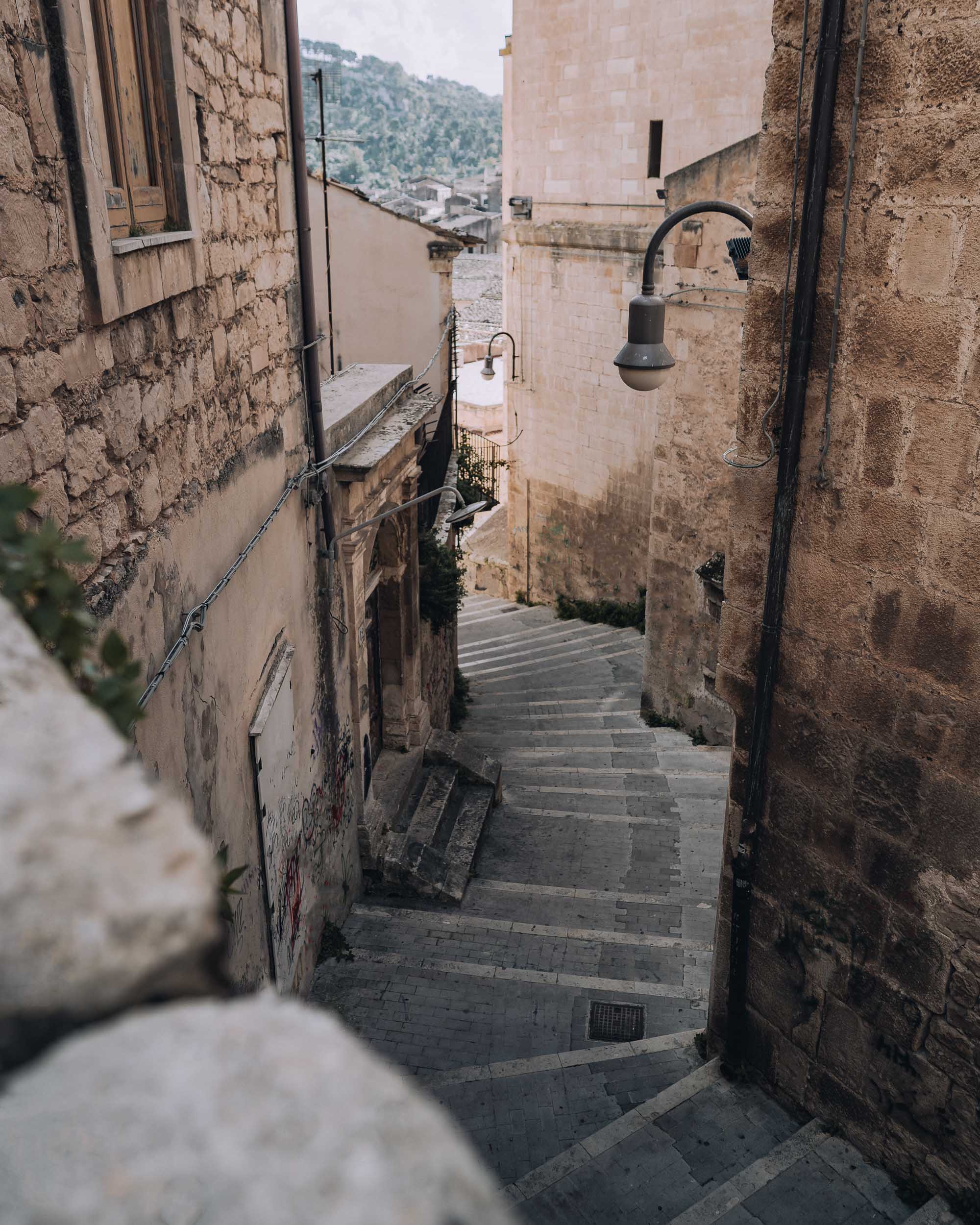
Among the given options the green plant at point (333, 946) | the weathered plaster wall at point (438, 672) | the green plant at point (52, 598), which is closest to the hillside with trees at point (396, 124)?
the weathered plaster wall at point (438, 672)

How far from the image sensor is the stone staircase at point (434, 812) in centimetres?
846

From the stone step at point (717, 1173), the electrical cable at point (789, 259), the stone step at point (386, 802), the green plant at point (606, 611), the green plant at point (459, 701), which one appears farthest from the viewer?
the green plant at point (606, 611)

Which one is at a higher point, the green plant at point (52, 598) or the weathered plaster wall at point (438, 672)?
the green plant at point (52, 598)

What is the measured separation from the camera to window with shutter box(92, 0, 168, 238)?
344 cm

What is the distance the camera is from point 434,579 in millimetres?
10836

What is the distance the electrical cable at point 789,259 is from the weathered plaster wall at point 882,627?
59 mm

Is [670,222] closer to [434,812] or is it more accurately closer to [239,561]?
[239,561]

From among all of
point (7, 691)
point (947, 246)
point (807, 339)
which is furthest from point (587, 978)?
point (7, 691)

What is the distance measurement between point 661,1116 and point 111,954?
5.36 m

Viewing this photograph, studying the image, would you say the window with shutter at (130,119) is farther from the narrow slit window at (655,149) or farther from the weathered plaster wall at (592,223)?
the narrow slit window at (655,149)

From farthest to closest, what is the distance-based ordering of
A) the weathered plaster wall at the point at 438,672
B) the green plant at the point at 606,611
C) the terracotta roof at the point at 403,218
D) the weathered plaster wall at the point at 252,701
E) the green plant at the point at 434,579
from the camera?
the green plant at the point at 606,611 < the terracotta roof at the point at 403,218 < the weathered plaster wall at the point at 438,672 < the green plant at the point at 434,579 < the weathered plaster wall at the point at 252,701

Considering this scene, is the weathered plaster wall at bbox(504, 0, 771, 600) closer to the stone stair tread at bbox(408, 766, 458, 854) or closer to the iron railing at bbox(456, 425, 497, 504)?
the iron railing at bbox(456, 425, 497, 504)

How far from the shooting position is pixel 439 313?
1330 cm

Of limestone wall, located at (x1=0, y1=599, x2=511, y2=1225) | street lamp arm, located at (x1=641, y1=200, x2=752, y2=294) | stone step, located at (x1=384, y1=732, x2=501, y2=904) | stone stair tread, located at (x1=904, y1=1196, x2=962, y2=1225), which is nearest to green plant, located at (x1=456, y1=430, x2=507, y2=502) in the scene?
stone step, located at (x1=384, y1=732, x2=501, y2=904)
